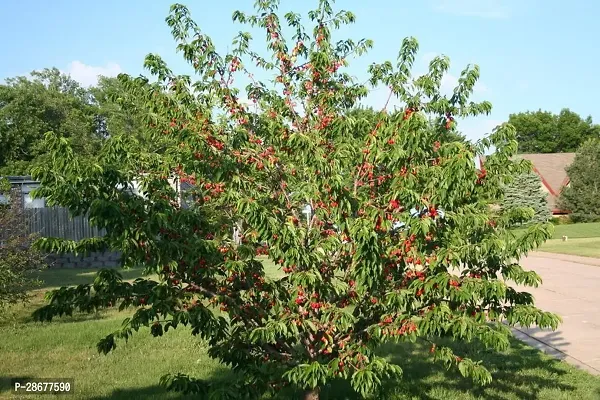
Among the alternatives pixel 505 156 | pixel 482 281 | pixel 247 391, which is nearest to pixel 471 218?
pixel 482 281

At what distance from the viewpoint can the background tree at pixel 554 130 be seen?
7569 cm

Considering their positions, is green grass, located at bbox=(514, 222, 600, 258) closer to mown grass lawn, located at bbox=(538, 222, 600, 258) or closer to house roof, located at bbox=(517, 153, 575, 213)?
mown grass lawn, located at bbox=(538, 222, 600, 258)

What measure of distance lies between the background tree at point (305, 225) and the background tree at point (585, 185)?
46.0 metres

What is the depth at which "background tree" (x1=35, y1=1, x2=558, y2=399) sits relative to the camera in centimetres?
445

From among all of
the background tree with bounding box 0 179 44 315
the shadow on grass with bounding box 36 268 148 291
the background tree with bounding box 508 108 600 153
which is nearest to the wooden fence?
the shadow on grass with bounding box 36 268 148 291

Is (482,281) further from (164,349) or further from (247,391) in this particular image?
(164,349)

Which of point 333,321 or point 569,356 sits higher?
point 333,321

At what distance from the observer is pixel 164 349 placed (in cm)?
939

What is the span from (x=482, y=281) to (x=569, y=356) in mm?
5118

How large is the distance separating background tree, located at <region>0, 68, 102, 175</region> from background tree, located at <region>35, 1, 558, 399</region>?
126ft

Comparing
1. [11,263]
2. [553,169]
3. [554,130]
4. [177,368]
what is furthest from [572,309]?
[554,130]

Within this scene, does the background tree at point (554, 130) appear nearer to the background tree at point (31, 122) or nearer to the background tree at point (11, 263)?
the background tree at point (31, 122)

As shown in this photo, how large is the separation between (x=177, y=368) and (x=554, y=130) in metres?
77.6

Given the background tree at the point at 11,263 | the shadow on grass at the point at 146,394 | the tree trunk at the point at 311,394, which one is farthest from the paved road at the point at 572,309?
the background tree at the point at 11,263
